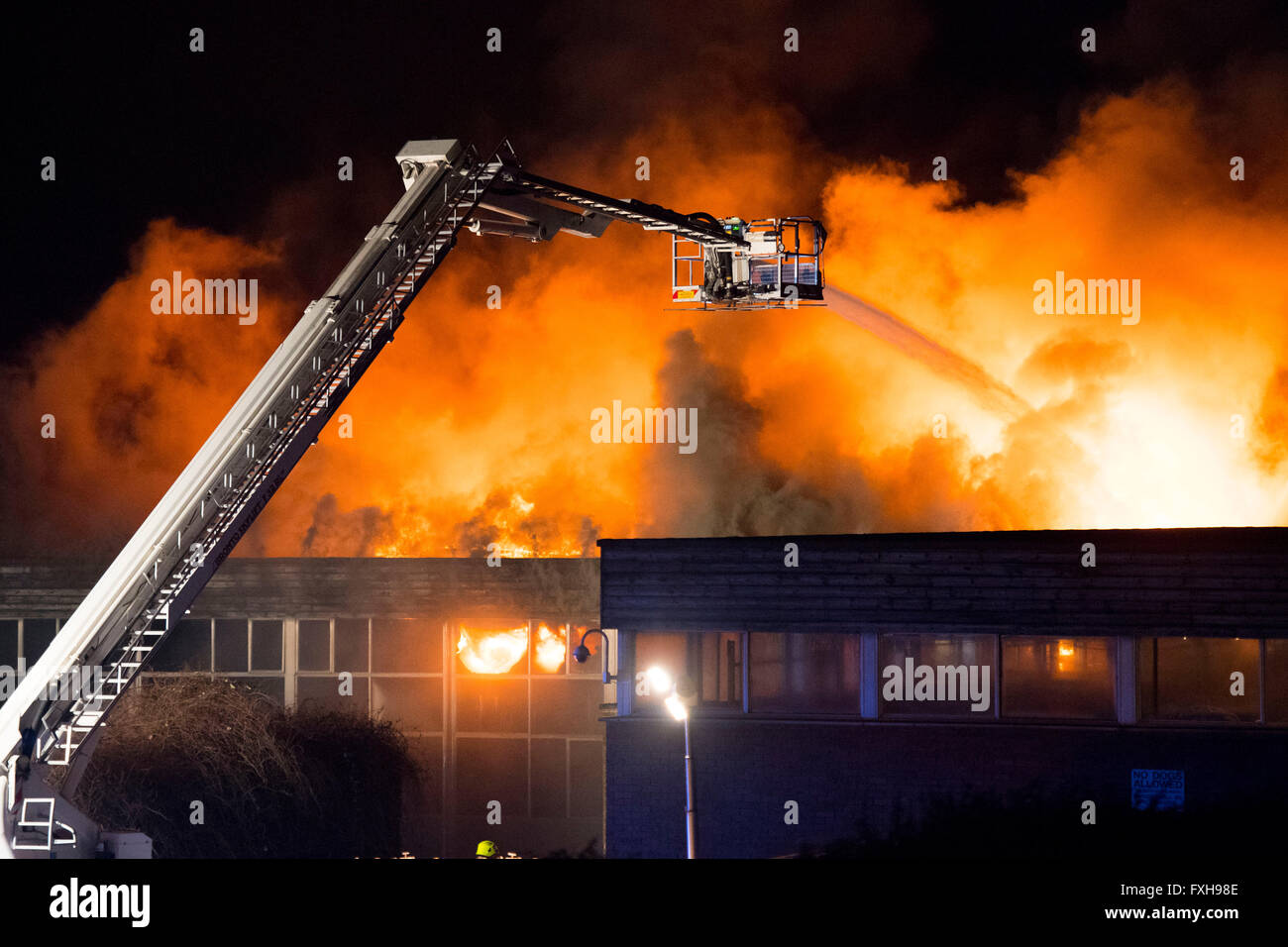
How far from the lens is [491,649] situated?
28766mm

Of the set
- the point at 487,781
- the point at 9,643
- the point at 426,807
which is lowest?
the point at 426,807

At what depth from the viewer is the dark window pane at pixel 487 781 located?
2842 centimetres

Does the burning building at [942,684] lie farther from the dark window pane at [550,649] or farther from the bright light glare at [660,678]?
the dark window pane at [550,649]

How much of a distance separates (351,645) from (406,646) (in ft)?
3.32

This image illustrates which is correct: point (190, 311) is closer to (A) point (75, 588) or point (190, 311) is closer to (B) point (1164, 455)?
(A) point (75, 588)

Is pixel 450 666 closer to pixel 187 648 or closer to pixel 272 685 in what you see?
pixel 272 685

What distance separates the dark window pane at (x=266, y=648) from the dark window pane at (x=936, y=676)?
13165 millimetres

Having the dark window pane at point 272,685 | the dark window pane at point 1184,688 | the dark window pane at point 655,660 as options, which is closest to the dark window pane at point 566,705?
the dark window pane at point 272,685

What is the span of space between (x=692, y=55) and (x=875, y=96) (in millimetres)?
5463

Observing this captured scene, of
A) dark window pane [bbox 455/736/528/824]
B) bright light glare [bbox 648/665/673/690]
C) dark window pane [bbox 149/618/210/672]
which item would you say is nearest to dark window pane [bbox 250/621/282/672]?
dark window pane [bbox 149/618/210/672]

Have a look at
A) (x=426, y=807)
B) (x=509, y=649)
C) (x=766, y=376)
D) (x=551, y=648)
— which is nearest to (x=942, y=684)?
(x=551, y=648)

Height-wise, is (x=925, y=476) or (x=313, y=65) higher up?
(x=313, y=65)

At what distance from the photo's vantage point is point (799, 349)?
4688cm

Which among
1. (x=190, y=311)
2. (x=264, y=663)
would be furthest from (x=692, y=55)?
(x=264, y=663)
